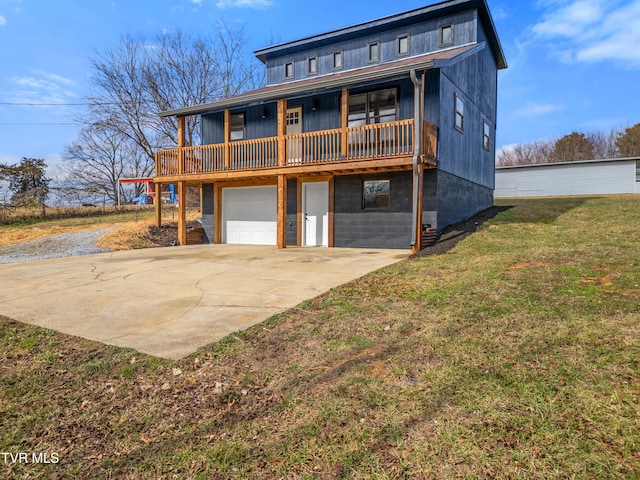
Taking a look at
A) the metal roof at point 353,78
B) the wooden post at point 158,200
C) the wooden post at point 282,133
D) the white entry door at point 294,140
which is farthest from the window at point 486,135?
the wooden post at point 158,200

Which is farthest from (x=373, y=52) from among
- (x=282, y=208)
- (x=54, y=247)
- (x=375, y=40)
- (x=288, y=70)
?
(x=54, y=247)

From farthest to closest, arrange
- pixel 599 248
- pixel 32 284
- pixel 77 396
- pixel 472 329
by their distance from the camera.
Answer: pixel 599 248, pixel 32 284, pixel 472 329, pixel 77 396

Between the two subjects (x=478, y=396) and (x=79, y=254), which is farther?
(x=79, y=254)

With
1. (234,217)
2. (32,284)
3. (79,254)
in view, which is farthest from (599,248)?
(79,254)

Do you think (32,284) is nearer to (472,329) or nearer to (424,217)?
(472,329)

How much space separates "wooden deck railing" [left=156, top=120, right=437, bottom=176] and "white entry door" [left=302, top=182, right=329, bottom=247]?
1293 mm

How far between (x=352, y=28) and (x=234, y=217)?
946 cm

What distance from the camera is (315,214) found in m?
13.2

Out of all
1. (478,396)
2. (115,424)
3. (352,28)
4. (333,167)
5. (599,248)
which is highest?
(352,28)

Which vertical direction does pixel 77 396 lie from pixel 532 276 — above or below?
below

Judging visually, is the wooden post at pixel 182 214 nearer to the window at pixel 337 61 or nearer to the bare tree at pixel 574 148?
the window at pixel 337 61

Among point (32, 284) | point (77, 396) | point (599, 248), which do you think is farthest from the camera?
point (599, 248)

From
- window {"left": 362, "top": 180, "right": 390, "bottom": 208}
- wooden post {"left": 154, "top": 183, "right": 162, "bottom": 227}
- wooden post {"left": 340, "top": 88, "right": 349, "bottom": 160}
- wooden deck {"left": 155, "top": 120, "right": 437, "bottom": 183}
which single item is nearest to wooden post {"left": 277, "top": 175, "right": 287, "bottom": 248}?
wooden deck {"left": 155, "top": 120, "right": 437, "bottom": 183}

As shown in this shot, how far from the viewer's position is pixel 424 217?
36.2 ft
